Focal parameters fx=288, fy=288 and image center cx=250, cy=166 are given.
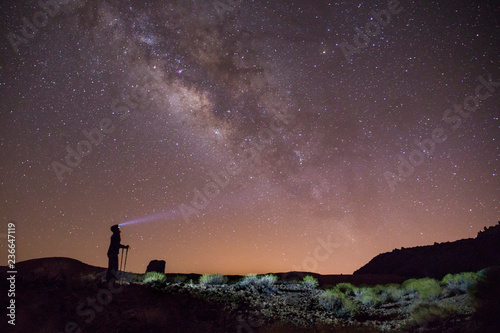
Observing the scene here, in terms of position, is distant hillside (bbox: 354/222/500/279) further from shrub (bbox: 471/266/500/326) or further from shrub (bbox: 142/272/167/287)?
shrub (bbox: 142/272/167/287)

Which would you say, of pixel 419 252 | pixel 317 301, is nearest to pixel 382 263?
pixel 419 252

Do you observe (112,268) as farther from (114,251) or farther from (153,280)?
(153,280)

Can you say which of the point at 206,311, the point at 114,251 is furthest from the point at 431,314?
the point at 114,251

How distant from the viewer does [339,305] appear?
11.2 meters

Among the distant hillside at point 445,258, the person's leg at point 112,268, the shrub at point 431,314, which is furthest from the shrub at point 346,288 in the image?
the distant hillside at point 445,258

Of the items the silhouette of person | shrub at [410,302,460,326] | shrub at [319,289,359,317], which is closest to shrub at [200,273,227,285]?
the silhouette of person

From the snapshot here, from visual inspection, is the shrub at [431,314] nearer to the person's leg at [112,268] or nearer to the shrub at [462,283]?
the shrub at [462,283]

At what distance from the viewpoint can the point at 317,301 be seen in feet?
40.5

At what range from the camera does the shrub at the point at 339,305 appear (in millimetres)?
10324

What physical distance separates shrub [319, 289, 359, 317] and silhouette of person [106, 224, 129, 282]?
8.57 meters

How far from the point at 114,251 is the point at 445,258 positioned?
2897 centimetres

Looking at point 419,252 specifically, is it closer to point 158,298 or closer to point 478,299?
point 478,299

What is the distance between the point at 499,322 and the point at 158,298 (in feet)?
30.2

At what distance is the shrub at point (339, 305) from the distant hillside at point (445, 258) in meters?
17.8
